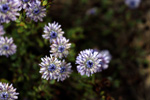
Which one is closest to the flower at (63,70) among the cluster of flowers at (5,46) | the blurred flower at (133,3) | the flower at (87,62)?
the flower at (87,62)

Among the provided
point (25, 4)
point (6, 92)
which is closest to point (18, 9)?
point (25, 4)

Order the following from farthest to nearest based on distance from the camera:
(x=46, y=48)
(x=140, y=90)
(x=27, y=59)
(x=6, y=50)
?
(x=140, y=90) → (x=46, y=48) → (x=27, y=59) → (x=6, y=50)

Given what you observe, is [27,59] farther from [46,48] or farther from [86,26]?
[86,26]

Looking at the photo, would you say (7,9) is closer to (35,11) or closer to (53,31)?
(35,11)

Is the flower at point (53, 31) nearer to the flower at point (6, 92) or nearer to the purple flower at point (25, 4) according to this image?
the purple flower at point (25, 4)

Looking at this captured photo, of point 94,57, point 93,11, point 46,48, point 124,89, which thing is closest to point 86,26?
point 93,11

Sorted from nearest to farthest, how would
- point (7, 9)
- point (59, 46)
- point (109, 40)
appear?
point (7, 9), point (59, 46), point (109, 40)

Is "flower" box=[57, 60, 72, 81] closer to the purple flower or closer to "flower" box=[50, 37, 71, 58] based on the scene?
"flower" box=[50, 37, 71, 58]

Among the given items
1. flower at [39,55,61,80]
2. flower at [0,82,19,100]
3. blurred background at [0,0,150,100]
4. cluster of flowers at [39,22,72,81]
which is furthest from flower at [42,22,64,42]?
blurred background at [0,0,150,100]

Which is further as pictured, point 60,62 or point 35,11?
point 35,11
